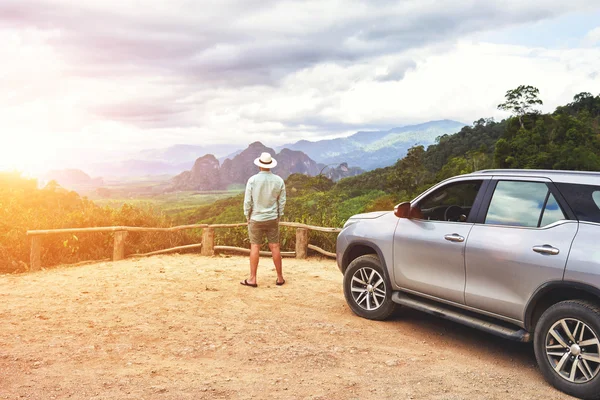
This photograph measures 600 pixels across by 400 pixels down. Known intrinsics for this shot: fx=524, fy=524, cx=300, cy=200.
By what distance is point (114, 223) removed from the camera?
12.7m

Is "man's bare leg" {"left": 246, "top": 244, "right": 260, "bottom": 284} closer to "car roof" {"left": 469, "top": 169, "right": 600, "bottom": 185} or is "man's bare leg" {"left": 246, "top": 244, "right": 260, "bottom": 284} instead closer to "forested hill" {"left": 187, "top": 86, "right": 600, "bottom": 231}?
"car roof" {"left": 469, "top": 169, "right": 600, "bottom": 185}

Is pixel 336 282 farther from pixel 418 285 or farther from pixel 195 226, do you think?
pixel 195 226

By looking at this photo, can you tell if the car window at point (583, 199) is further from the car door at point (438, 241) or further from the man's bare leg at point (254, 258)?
the man's bare leg at point (254, 258)

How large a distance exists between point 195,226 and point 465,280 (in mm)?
8097

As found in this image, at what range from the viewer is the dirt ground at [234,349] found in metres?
4.37

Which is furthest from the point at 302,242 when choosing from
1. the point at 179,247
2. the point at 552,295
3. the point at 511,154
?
the point at 511,154

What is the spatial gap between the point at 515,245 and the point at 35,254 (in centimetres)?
898

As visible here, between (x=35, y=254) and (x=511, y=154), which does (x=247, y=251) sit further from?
(x=511, y=154)

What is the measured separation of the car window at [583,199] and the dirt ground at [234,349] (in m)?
1.50

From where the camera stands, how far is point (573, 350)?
4.27m

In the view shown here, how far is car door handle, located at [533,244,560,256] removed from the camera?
14.5 ft

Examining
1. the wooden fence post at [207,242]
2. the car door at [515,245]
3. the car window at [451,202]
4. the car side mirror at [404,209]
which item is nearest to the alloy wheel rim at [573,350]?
the car door at [515,245]

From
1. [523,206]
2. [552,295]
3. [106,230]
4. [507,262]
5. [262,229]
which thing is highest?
[523,206]

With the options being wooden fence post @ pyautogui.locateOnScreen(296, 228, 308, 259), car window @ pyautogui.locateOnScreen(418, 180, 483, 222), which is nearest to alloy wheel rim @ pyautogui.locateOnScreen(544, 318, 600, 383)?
car window @ pyautogui.locateOnScreen(418, 180, 483, 222)
